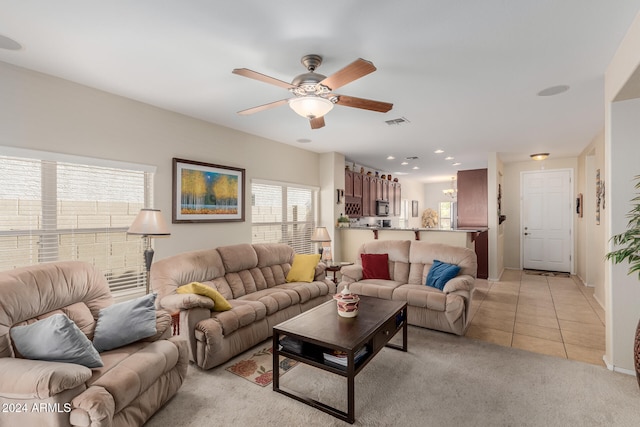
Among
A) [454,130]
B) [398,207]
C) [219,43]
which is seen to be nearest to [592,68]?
[454,130]

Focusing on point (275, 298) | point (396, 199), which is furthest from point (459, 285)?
point (396, 199)

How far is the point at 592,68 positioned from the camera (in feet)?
8.55

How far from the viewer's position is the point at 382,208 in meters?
7.87

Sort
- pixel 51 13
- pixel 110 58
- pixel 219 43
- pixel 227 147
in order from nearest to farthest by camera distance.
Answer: pixel 51 13
pixel 219 43
pixel 110 58
pixel 227 147

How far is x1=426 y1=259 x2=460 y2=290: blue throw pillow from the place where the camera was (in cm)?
375

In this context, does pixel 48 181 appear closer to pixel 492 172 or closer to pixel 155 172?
pixel 155 172

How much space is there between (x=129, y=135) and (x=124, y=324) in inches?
81.8

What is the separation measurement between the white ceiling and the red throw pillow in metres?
1.96

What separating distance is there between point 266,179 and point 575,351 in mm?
4433

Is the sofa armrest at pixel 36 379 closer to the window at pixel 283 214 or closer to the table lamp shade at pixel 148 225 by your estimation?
the table lamp shade at pixel 148 225

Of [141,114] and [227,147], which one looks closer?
[141,114]

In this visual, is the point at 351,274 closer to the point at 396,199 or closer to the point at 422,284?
the point at 422,284

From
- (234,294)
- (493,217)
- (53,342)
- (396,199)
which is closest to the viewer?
(53,342)

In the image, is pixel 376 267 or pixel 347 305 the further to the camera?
pixel 376 267
